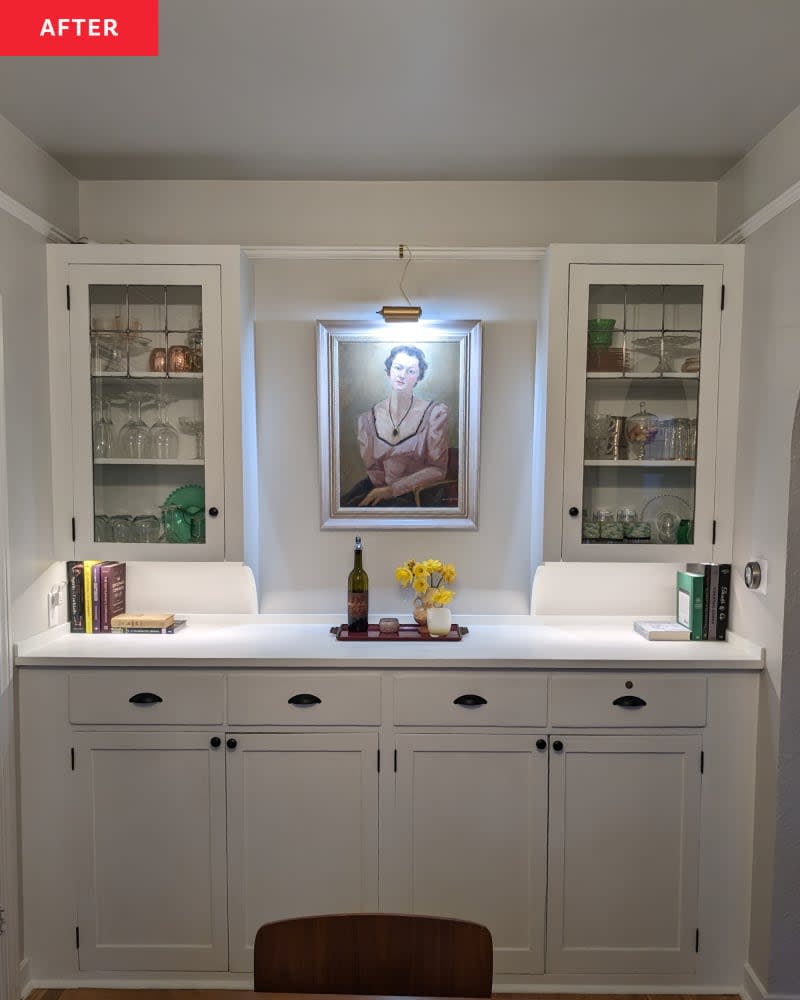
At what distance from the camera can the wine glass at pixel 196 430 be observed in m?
2.47

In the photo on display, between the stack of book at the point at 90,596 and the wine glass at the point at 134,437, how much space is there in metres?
0.42

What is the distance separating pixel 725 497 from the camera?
2432mm

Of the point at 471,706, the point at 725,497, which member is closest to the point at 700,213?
the point at 725,497

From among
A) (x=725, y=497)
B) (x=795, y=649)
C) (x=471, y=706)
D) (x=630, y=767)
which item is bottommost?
(x=630, y=767)

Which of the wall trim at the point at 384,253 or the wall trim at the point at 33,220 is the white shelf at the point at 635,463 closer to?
the wall trim at the point at 384,253

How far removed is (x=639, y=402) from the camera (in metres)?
2.48

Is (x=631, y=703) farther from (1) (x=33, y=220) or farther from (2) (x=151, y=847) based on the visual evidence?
(1) (x=33, y=220)

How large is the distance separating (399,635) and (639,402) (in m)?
1.23

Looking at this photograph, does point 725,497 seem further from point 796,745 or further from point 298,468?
point 298,468

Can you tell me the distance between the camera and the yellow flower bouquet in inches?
99.9

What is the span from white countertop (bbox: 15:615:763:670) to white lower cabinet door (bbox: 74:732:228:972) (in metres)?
0.28

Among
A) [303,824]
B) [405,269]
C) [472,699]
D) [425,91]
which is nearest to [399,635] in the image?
[472,699]

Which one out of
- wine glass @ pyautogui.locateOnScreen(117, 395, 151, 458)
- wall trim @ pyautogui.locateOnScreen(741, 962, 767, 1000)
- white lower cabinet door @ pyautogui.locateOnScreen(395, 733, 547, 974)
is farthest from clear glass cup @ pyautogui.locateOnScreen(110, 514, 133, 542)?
wall trim @ pyautogui.locateOnScreen(741, 962, 767, 1000)

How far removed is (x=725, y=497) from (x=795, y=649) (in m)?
0.57
